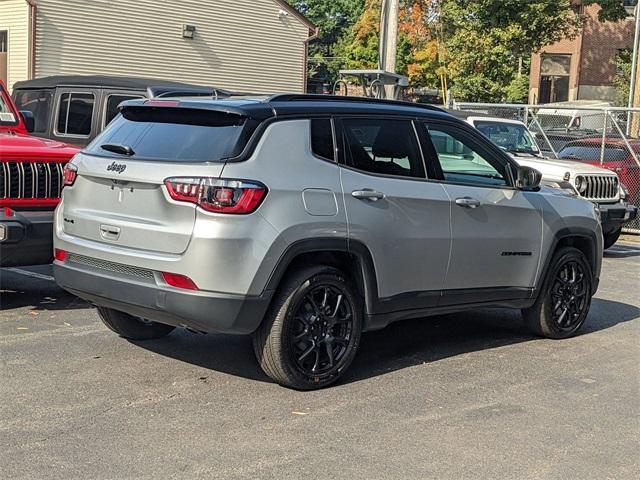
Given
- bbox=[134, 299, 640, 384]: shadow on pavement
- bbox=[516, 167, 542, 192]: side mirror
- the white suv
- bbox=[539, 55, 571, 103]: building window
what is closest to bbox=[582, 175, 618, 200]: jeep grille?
the white suv

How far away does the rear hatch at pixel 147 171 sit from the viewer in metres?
5.16

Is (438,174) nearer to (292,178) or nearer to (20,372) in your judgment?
(292,178)

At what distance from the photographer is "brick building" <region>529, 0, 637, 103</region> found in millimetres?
48594

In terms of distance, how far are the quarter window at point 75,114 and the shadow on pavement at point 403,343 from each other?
3.74 m

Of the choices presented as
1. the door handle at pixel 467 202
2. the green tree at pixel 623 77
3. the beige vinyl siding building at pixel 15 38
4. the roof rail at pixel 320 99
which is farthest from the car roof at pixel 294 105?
the green tree at pixel 623 77

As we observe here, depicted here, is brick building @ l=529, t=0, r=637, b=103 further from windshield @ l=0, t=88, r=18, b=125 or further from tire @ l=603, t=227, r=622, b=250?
windshield @ l=0, t=88, r=18, b=125

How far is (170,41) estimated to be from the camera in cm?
2728

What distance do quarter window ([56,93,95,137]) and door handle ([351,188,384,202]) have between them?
4985 mm

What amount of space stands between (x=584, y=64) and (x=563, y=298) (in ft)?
147

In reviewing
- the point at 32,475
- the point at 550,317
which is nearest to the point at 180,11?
the point at 550,317

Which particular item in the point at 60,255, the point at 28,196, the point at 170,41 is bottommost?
the point at 60,255

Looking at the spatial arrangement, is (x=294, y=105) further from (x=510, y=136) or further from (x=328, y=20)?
(x=328, y=20)

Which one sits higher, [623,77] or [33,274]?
[623,77]

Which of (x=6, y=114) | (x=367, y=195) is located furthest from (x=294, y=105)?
(x=6, y=114)
